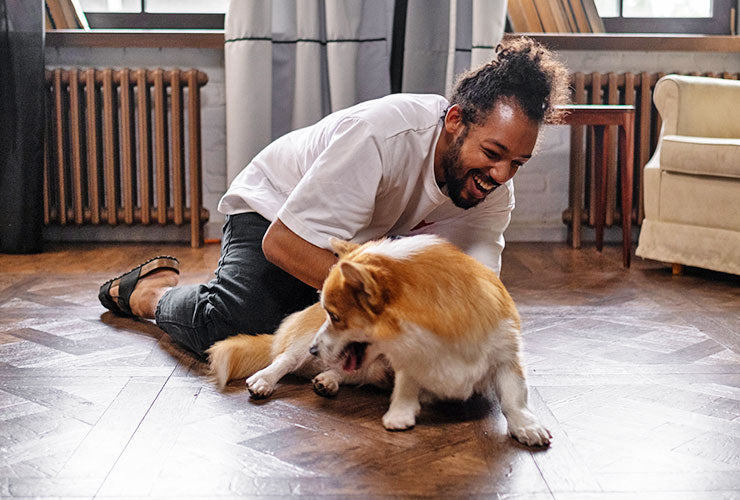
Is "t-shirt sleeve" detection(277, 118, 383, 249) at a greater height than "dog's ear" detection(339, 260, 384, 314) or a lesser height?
greater

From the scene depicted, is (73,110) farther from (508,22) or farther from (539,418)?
(539,418)

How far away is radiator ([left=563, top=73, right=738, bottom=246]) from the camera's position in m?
3.95

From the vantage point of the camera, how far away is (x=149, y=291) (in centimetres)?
249

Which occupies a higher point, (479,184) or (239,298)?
(479,184)

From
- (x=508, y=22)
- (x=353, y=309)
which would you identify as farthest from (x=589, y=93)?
(x=353, y=309)

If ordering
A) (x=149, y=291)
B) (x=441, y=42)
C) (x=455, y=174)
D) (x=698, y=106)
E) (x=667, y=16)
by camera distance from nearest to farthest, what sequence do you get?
1. (x=455, y=174)
2. (x=149, y=291)
3. (x=698, y=106)
4. (x=441, y=42)
5. (x=667, y=16)

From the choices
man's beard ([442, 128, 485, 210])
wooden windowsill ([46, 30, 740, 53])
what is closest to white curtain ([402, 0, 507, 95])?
wooden windowsill ([46, 30, 740, 53])

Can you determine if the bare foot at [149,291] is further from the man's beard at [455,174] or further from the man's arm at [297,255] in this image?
the man's beard at [455,174]

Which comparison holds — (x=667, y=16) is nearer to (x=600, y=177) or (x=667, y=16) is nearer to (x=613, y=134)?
(x=613, y=134)

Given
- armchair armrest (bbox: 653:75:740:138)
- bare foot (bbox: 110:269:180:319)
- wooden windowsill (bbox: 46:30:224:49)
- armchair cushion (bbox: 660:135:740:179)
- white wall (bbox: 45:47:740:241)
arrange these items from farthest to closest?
1. white wall (bbox: 45:47:740:241)
2. wooden windowsill (bbox: 46:30:224:49)
3. armchair armrest (bbox: 653:75:740:138)
4. armchair cushion (bbox: 660:135:740:179)
5. bare foot (bbox: 110:269:180:319)

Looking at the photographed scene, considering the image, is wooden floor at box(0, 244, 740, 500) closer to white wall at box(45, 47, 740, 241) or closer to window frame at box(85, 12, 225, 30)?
white wall at box(45, 47, 740, 241)

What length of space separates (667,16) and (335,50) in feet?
6.06

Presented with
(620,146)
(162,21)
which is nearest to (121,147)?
(162,21)

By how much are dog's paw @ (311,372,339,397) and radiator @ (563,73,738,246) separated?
245 cm
